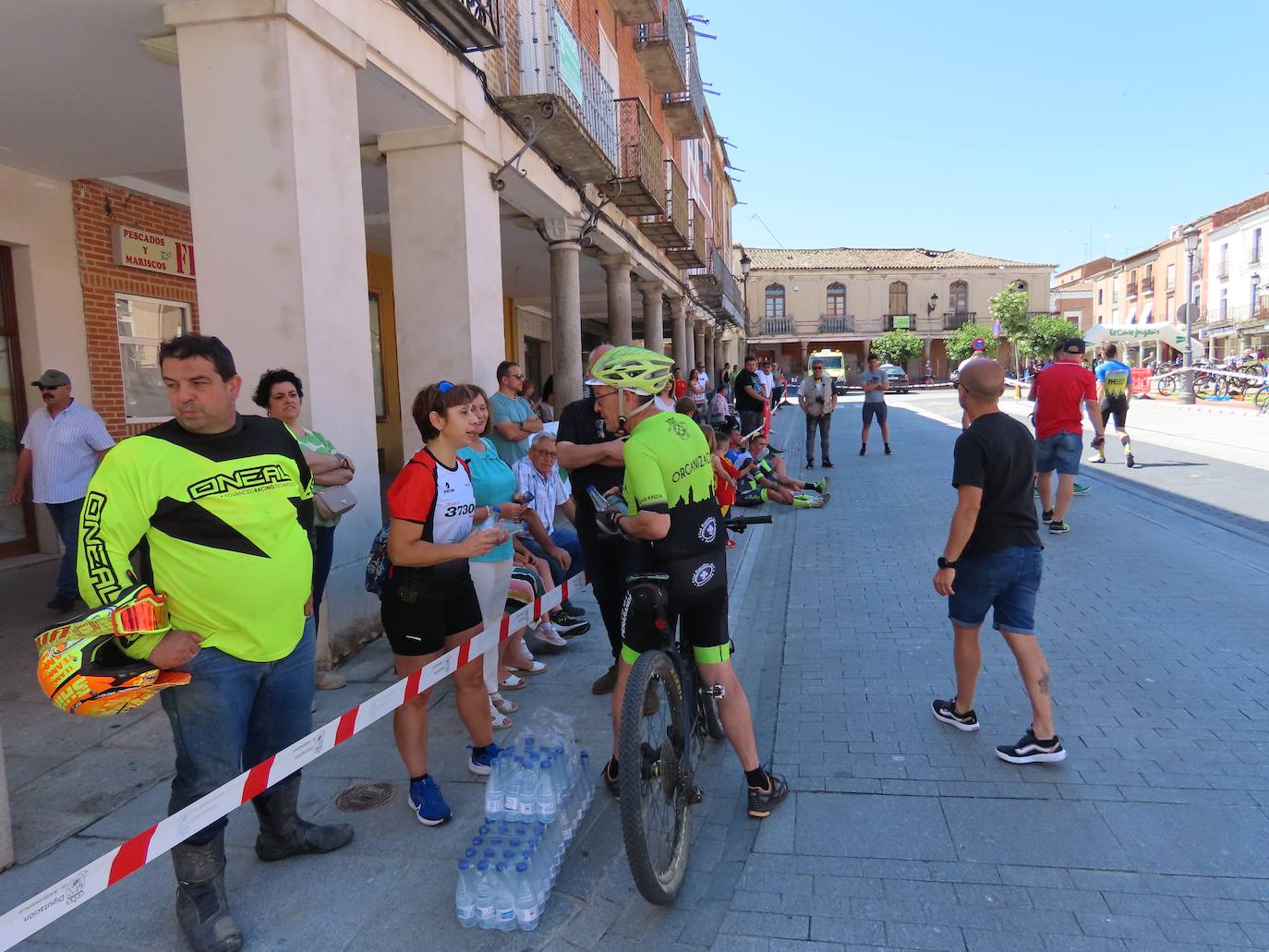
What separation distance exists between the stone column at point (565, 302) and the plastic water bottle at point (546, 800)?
7606 mm

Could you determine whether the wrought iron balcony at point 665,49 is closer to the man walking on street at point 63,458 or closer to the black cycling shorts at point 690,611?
the man walking on street at point 63,458

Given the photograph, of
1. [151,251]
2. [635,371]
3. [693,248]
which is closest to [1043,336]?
[693,248]

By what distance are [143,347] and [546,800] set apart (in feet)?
25.0

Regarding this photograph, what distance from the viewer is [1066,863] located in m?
2.87

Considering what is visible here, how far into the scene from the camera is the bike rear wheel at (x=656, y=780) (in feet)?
8.22

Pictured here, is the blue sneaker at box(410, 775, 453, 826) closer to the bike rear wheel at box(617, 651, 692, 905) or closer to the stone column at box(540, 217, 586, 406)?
the bike rear wheel at box(617, 651, 692, 905)

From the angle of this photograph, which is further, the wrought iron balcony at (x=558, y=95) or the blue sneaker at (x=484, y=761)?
the wrought iron balcony at (x=558, y=95)

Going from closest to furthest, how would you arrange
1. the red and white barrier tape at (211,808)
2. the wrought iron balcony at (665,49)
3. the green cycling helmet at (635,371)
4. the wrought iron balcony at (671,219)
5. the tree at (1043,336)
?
1. the red and white barrier tape at (211,808)
2. the green cycling helmet at (635,371)
3. the wrought iron balcony at (671,219)
4. the wrought iron balcony at (665,49)
5. the tree at (1043,336)

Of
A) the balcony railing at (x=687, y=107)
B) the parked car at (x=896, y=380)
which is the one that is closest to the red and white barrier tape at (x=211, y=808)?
the balcony railing at (x=687, y=107)

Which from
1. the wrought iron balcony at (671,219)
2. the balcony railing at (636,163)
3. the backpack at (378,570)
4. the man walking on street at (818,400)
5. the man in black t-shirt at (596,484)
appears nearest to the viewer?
the backpack at (378,570)

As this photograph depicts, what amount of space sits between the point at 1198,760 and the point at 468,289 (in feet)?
18.8

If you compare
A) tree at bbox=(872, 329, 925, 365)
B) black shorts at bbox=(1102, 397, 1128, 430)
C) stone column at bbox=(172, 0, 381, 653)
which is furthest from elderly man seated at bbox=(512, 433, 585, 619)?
tree at bbox=(872, 329, 925, 365)

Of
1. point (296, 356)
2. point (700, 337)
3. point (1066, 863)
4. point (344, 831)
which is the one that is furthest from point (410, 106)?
point (700, 337)

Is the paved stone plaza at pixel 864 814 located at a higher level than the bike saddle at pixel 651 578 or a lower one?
lower
